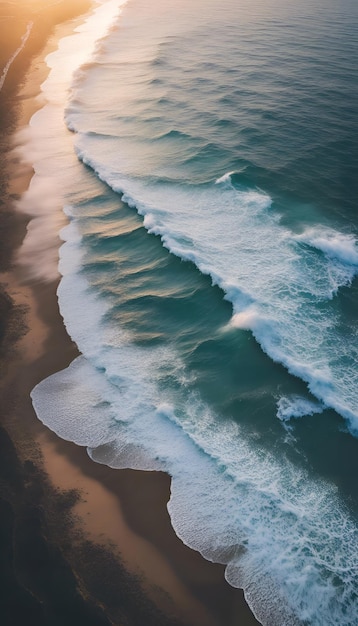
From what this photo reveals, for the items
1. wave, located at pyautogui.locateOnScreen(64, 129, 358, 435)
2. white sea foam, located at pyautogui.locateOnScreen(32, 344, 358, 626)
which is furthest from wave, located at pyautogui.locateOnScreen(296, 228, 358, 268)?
white sea foam, located at pyautogui.locateOnScreen(32, 344, 358, 626)

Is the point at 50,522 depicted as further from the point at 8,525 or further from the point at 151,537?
the point at 151,537

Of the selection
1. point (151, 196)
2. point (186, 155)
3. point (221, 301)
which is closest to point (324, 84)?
point (186, 155)

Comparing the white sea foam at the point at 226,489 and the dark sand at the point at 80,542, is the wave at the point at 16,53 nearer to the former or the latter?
the white sea foam at the point at 226,489

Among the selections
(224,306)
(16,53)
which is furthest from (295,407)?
(16,53)

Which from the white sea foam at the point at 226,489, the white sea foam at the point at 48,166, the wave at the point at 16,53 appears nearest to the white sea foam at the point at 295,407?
the white sea foam at the point at 226,489

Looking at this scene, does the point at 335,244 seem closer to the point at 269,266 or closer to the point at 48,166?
the point at 269,266
